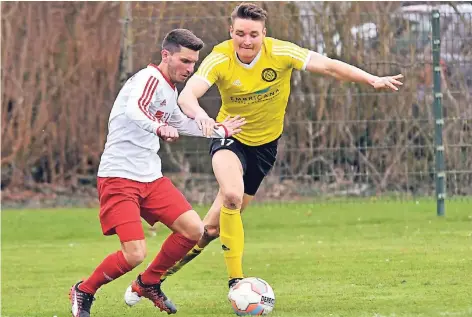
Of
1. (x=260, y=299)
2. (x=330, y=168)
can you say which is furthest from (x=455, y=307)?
(x=330, y=168)

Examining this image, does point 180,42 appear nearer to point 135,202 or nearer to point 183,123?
point 183,123

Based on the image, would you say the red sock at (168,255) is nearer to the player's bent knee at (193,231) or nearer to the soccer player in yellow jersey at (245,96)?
the player's bent knee at (193,231)

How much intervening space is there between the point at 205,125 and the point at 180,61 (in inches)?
20.7

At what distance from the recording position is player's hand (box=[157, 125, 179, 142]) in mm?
6902

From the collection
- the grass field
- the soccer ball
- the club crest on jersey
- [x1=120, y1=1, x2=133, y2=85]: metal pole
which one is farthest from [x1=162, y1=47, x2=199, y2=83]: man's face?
[x1=120, y1=1, x2=133, y2=85]: metal pole

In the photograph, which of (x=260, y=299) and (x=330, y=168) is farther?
(x=330, y=168)

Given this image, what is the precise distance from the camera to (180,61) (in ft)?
24.7

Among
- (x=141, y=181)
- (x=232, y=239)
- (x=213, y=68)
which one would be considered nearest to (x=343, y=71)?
(x=213, y=68)

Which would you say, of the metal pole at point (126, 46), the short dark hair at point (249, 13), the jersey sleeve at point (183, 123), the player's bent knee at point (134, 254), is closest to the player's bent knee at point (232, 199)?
the jersey sleeve at point (183, 123)

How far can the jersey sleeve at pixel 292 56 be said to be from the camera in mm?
8180

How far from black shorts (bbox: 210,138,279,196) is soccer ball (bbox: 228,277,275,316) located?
4.31ft

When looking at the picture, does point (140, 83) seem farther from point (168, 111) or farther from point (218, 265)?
point (218, 265)

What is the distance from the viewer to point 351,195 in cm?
1476

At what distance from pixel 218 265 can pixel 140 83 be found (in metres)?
3.52
